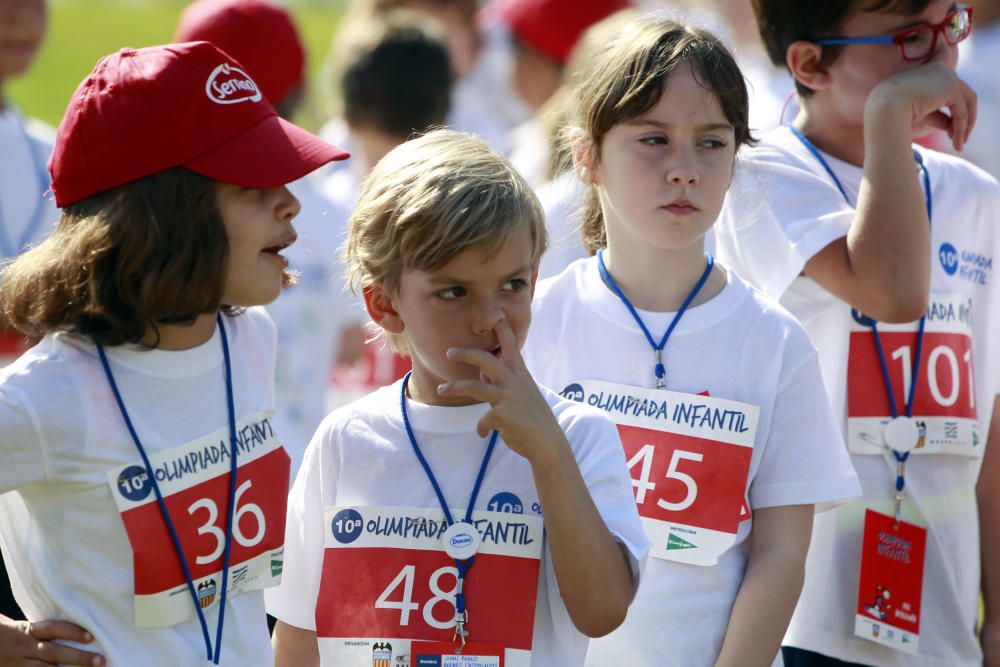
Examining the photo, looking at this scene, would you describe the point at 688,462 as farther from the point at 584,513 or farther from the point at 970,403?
the point at 970,403

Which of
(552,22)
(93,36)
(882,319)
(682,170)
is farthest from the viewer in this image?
(93,36)

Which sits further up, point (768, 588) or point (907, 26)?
point (907, 26)

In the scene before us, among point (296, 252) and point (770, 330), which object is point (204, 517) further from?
point (296, 252)

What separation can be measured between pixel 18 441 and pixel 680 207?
1.43m

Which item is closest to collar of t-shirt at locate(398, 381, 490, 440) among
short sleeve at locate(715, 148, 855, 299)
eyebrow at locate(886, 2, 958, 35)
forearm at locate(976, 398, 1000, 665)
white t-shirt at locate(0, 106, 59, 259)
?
short sleeve at locate(715, 148, 855, 299)

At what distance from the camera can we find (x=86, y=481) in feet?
8.48

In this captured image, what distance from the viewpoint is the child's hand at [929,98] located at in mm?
3211

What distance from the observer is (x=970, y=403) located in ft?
11.1

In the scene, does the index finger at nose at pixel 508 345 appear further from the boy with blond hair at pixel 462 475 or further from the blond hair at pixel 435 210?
the blond hair at pixel 435 210

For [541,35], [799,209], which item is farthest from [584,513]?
[541,35]

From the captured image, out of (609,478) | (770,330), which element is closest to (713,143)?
(770,330)

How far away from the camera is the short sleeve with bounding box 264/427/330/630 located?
2811 millimetres

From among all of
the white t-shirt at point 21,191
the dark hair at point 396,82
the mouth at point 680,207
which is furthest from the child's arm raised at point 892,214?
the dark hair at point 396,82

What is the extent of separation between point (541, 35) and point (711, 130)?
379 centimetres
